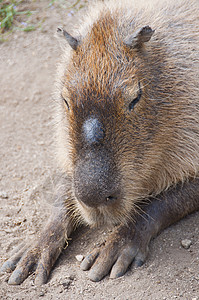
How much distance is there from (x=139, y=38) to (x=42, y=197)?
2.42m

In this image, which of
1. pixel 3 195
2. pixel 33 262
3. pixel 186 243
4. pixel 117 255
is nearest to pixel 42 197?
pixel 3 195

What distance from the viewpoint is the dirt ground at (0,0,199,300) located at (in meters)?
3.94

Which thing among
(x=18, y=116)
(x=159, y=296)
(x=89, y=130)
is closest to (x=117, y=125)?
(x=89, y=130)

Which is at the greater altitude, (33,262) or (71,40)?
(71,40)

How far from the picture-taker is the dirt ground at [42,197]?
394 centimetres

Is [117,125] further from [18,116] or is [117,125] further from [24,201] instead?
[18,116]

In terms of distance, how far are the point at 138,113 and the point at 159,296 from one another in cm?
154

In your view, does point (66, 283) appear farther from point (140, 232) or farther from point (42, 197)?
point (42, 197)

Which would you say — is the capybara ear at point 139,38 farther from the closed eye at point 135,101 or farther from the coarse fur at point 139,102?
the closed eye at point 135,101

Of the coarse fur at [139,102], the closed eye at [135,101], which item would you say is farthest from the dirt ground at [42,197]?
the closed eye at [135,101]

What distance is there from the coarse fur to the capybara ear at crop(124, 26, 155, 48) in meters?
0.04

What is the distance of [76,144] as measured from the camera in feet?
12.4

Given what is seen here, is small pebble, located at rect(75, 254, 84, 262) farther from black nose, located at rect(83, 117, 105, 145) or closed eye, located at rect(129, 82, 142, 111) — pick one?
closed eye, located at rect(129, 82, 142, 111)

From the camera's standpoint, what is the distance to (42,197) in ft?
17.9
